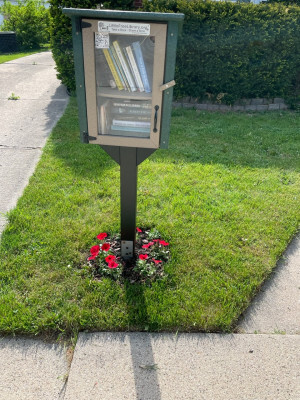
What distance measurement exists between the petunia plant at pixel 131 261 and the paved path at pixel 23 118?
1050 millimetres

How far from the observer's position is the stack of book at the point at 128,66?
2.15m

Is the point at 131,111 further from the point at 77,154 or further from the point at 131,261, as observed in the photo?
the point at 77,154

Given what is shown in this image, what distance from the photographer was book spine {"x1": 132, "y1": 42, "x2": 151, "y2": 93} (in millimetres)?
2143

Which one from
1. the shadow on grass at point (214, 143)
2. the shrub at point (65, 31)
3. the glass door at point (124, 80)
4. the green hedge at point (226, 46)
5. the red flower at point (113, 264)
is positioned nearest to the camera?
the glass door at point (124, 80)

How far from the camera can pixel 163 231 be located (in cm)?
328

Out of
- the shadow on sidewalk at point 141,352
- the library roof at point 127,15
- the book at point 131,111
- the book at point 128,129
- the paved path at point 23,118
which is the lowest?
the paved path at point 23,118

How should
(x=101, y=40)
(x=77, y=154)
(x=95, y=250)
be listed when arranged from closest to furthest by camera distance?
(x=101, y=40), (x=95, y=250), (x=77, y=154)

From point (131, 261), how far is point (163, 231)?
512 mm

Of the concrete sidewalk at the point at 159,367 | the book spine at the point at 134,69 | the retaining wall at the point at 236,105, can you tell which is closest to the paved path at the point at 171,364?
the concrete sidewalk at the point at 159,367

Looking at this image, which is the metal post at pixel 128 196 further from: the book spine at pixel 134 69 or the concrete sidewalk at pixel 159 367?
the concrete sidewalk at pixel 159 367

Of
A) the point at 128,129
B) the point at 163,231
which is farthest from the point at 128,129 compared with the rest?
the point at 163,231

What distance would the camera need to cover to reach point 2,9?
55.6 ft

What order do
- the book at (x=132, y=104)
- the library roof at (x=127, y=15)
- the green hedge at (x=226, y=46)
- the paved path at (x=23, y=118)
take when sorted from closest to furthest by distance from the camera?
the library roof at (x=127, y=15) < the book at (x=132, y=104) < the paved path at (x=23, y=118) < the green hedge at (x=226, y=46)

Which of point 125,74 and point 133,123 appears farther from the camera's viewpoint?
point 133,123
